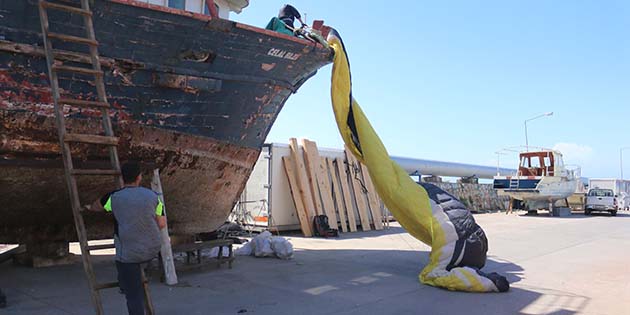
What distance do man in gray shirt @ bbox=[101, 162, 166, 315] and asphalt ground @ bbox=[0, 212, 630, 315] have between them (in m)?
1.14

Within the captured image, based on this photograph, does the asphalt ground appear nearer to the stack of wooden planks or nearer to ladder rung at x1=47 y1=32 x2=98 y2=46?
the stack of wooden planks

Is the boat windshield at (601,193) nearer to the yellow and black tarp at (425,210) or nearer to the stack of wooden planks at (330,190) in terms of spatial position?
the stack of wooden planks at (330,190)

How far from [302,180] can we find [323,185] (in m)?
0.72

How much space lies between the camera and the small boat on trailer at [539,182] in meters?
21.5

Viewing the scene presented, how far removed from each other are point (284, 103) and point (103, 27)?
3212 mm

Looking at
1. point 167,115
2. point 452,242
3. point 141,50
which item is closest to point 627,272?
point 452,242

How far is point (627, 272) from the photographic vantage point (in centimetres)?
785

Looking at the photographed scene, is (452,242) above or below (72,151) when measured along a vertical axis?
below

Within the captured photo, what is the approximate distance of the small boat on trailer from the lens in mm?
21547

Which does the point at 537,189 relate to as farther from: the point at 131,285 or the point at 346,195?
the point at 131,285

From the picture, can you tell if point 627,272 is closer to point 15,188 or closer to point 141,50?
point 141,50

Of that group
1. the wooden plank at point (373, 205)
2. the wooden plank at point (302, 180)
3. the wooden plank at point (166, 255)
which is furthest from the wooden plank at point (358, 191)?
the wooden plank at point (166, 255)

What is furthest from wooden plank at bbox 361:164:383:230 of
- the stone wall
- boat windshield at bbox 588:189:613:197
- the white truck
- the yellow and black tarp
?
boat windshield at bbox 588:189:613:197

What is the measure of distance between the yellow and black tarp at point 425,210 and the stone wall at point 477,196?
17830mm
